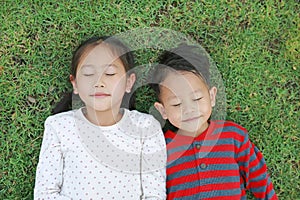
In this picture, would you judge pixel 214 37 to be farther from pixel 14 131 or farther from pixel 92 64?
pixel 14 131

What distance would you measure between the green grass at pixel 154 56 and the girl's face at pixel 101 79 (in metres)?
0.28

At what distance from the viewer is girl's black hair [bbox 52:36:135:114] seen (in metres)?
3.02

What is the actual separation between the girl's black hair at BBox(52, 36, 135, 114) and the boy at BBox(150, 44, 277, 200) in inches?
8.3

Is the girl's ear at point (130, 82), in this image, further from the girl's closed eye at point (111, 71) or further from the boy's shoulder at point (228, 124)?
the boy's shoulder at point (228, 124)


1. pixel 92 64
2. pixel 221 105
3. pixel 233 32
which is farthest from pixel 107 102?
pixel 233 32

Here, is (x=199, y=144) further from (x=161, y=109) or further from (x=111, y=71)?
(x=111, y=71)

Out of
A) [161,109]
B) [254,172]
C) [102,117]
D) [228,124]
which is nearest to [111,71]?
[102,117]

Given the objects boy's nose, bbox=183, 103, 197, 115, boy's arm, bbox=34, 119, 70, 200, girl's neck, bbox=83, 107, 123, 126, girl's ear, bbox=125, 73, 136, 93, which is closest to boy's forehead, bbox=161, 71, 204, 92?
boy's nose, bbox=183, 103, 197, 115

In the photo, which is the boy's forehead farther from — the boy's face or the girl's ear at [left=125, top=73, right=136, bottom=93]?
the girl's ear at [left=125, top=73, right=136, bottom=93]

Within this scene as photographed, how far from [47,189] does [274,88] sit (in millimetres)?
1686

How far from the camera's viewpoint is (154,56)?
325 centimetres

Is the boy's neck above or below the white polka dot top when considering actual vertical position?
above

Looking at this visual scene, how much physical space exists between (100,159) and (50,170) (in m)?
0.31

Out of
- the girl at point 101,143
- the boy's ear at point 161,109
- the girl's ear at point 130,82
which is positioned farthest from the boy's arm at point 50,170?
the boy's ear at point 161,109
